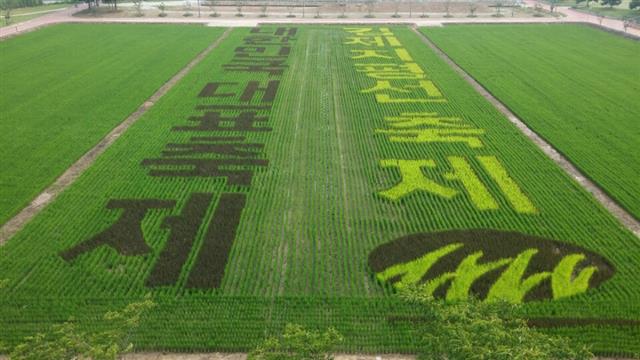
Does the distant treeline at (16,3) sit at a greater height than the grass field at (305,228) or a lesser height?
greater

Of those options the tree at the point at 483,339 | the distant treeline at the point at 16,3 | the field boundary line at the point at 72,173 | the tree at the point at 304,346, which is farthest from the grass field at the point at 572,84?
the distant treeline at the point at 16,3

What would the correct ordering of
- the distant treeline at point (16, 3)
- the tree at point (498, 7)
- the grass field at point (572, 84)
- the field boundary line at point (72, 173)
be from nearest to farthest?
the field boundary line at point (72, 173)
the grass field at point (572, 84)
the distant treeline at point (16, 3)
the tree at point (498, 7)

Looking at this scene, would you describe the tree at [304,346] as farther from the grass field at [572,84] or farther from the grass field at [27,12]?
the grass field at [27,12]

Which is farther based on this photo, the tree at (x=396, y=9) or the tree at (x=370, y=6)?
the tree at (x=370, y=6)

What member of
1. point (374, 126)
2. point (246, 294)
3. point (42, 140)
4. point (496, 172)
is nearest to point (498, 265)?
point (496, 172)

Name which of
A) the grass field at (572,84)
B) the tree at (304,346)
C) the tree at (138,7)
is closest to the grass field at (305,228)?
the grass field at (572,84)

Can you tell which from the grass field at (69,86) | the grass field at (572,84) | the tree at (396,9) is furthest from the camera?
the tree at (396,9)

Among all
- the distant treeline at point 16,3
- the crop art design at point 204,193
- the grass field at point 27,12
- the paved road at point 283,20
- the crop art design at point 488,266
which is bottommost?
the crop art design at point 488,266

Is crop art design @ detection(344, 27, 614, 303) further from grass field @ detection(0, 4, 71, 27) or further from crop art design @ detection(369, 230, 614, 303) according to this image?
grass field @ detection(0, 4, 71, 27)
